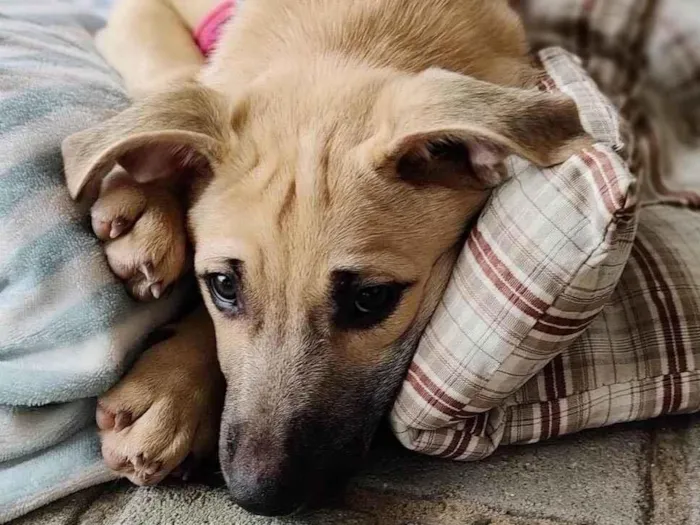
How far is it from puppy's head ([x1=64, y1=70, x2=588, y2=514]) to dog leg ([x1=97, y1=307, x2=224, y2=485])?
3.2 inches

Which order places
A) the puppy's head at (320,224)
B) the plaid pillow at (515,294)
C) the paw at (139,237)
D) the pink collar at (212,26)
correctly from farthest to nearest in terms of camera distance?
1. the pink collar at (212,26)
2. the paw at (139,237)
3. the puppy's head at (320,224)
4. the plaid pillow at (515,294)

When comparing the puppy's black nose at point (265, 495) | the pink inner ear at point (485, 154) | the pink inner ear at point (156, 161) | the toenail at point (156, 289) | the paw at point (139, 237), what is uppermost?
the pink inner ear at point (485, 154)

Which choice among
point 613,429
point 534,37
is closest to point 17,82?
point 613,429

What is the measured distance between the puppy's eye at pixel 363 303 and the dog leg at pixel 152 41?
849 mm

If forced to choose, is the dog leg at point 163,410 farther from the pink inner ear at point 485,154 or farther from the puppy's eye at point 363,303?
the pink inner ear at point 485,154

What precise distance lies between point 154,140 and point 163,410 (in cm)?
51

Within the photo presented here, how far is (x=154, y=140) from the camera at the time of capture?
1574 mm

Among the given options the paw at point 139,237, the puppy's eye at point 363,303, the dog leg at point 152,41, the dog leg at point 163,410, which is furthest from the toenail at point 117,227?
the dog leg at point 152,41

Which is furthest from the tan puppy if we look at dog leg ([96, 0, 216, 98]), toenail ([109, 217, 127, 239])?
dog leg ([96, 0, 216, 98])

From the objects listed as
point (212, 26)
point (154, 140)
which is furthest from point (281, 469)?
point (212, 26)

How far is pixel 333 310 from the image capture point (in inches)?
61.6

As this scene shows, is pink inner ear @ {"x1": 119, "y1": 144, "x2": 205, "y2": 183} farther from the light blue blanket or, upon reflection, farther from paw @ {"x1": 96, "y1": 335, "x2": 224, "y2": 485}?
paw @ {"x1": 96, "y1": 335, "x2": 224, "y2": 485}

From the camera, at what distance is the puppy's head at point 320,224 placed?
1503 mm

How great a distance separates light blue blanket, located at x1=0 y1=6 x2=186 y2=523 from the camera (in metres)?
1.53
